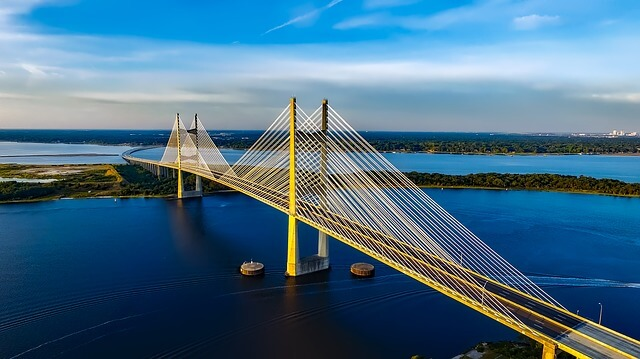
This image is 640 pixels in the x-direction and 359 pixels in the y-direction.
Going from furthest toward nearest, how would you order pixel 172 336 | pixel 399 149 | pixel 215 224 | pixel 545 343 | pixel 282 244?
pixel 399 149 → pixel 215 224 → pixel 282 244 → pixel 172 336 → pixel 545 343

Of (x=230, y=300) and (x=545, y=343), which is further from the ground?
(x=545, y=343)

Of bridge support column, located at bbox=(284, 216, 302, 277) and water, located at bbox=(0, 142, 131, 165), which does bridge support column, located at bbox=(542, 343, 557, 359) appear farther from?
water, located at bbox=(0, 142, 131, 165)

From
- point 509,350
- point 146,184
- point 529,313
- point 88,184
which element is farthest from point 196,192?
point 529,313

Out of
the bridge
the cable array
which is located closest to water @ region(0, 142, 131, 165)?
the cable array

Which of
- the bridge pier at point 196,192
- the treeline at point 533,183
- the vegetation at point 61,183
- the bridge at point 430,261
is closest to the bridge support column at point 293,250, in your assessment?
the bridge at point 430,261

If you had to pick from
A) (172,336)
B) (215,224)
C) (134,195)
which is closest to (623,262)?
(172,336)

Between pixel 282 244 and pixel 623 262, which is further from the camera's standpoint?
pixel 282 244

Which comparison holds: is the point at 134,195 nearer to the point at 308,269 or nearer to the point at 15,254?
the point at 15,254
